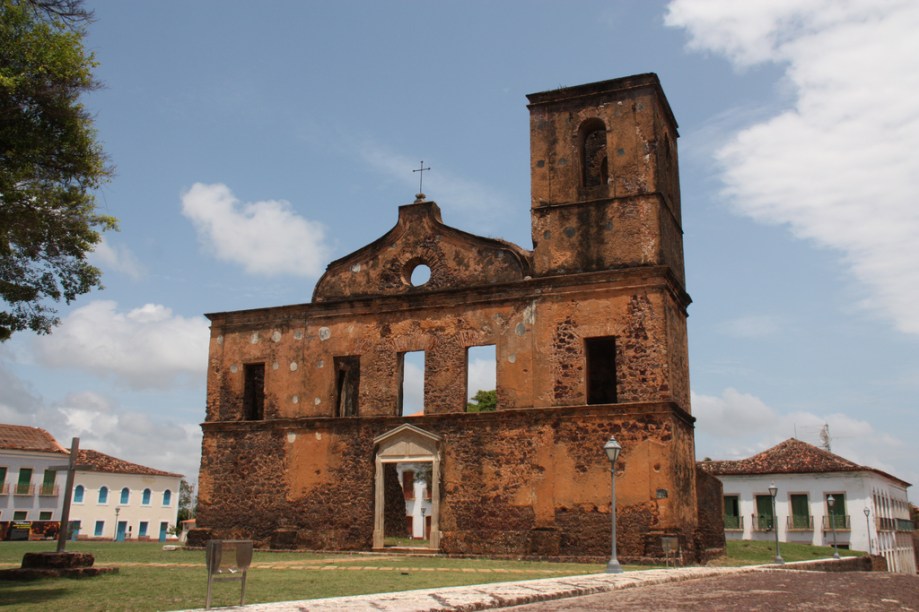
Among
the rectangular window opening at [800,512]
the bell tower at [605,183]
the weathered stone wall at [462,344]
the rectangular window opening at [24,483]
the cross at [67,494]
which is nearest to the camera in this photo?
the cross at [67,494]

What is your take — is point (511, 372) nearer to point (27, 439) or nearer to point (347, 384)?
point (347, 384)

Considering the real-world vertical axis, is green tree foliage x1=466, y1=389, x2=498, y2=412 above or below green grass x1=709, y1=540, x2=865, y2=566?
above

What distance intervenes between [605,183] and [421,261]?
488cm

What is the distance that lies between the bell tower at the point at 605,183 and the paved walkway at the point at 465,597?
9.62 meters

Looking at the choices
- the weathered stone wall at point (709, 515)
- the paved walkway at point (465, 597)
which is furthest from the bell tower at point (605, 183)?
the paved walkway at point (465, 597)

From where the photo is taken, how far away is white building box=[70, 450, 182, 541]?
1715 inches

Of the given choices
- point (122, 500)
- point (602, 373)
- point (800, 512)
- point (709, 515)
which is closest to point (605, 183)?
point (602, 373)

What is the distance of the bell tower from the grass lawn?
22.6 feet

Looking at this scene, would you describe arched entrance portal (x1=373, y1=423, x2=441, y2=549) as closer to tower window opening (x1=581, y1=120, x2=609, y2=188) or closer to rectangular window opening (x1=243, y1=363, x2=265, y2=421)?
rectangular window opening (x1=243, y1=363, x2=265, y2=421)

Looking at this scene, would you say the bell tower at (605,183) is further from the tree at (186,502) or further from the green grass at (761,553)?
the tree at (186,502)

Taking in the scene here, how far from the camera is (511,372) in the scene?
62.6 feet

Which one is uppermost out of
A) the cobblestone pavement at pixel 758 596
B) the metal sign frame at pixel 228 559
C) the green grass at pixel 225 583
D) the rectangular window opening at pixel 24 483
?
the rectangular window opening at pixel 24 483

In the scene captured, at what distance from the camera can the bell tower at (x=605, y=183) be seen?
18.9m

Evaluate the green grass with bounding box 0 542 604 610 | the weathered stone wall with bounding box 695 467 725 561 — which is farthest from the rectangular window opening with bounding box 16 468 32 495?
the weathered stone wall with bounding box 695 467 725 561
